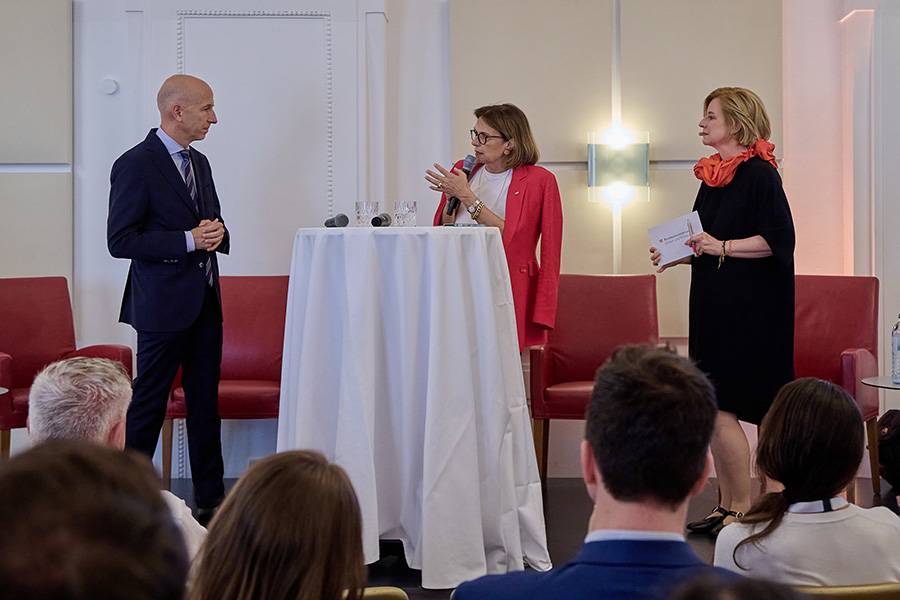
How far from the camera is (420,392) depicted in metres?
3.00

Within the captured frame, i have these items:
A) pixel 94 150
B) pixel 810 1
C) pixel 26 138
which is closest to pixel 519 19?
pixel 810 1

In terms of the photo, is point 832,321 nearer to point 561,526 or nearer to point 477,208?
point 561,526

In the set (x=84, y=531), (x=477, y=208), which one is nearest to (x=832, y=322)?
(x=477, y=208)

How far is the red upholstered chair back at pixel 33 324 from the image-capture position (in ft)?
14.6

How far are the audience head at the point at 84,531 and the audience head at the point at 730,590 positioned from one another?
0.30 meters

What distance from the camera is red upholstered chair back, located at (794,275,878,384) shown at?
4457 millimetres

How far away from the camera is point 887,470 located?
4.23 m

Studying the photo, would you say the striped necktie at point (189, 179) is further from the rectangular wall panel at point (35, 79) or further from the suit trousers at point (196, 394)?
the rectangular wall panel at point (35, 79)

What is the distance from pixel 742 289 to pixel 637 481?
97.7 inches

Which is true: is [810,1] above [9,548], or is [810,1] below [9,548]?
above

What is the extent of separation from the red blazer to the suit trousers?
1136mm

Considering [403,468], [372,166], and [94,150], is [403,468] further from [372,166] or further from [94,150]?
[94,150]

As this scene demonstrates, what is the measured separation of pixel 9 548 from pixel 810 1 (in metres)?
5.29

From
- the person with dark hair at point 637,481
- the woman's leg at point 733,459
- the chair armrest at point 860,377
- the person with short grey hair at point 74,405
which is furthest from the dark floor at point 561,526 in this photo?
the person with dark hair at point 637,481
